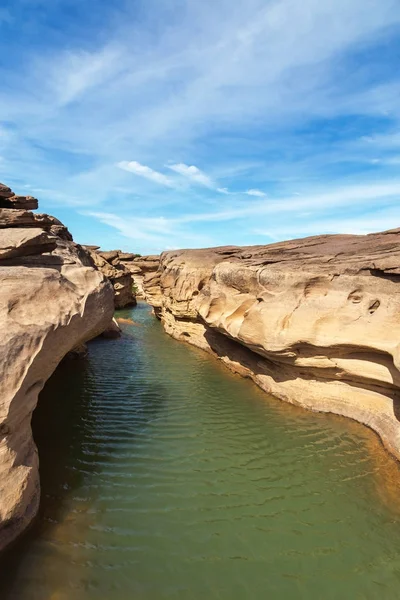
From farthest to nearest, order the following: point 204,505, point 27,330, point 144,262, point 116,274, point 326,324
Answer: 1. point 144,262
2. point 116,274
3. point 326,324
4. point 204,505
5. point 27,330

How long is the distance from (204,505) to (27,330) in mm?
4486

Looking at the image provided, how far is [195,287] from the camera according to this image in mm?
19781

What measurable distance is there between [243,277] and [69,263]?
6.73 meters

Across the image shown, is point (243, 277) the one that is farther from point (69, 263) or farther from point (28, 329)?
point (28, 329)

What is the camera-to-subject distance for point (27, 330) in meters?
5.90

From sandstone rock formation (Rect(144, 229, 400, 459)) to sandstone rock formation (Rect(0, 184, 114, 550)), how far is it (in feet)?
18.3

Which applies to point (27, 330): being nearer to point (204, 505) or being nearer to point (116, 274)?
point (204, 505)

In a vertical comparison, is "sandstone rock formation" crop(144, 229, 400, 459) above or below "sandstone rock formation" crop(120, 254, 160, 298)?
below

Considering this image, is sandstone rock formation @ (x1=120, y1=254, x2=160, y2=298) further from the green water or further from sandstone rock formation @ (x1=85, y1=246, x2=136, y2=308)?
the green water

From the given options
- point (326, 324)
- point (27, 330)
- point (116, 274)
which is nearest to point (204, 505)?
point (27, 330)

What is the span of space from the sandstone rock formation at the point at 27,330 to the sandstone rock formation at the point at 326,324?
5579mm

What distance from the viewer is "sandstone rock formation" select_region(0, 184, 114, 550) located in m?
5.28

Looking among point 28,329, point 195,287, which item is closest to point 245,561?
point 28,329

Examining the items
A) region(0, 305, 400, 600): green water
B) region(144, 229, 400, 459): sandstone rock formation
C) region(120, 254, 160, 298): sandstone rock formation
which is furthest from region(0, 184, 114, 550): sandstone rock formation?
region(120, 254, 160, 298): sandstone rock formation
